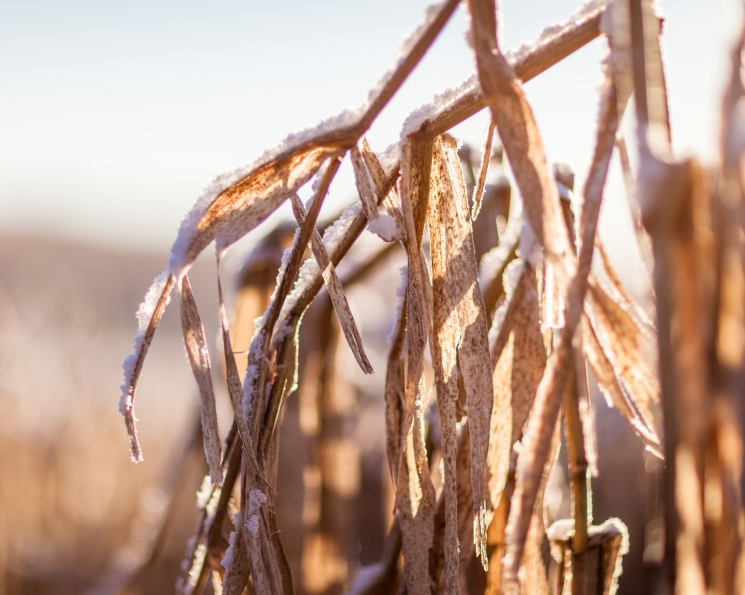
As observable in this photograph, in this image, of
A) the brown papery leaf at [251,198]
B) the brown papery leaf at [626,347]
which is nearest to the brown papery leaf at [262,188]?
the brown papery leaf at [251,198]

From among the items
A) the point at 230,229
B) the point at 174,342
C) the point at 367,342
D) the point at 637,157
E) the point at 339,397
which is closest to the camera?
the point at 637,157

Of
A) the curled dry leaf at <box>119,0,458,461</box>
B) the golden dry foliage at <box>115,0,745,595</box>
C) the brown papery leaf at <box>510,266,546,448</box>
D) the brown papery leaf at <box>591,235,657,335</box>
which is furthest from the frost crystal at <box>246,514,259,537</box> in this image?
the brown papery leaf at <box>591,235,657,335</box>

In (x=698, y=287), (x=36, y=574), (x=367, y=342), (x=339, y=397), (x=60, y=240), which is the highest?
(x=60, y=240)

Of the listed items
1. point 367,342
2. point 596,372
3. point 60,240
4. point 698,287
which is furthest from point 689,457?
point 60,240

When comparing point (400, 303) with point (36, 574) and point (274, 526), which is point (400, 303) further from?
point (36, 574)

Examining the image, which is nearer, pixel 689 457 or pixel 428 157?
pixel 689 457

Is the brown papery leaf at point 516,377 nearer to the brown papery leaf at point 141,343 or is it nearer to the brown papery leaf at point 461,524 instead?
the brown papery leaf at point 461,524

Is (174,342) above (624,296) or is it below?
above
